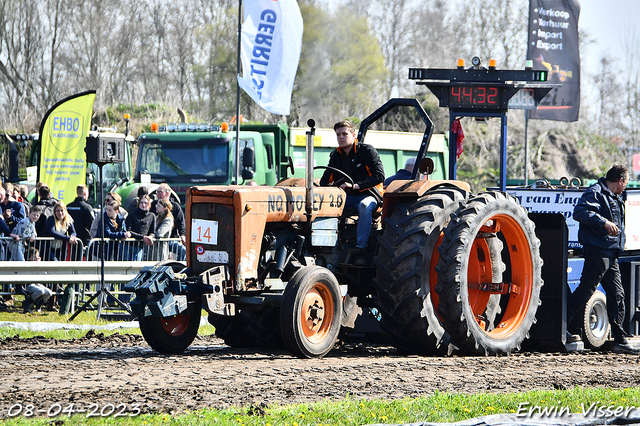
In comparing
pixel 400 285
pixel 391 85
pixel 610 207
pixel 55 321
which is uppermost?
pixel 391 85

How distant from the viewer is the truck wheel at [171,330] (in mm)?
7215

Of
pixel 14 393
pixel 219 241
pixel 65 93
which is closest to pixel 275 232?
pixel 219 241

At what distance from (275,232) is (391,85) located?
32.7 meters

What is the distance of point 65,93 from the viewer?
3688 centimetres

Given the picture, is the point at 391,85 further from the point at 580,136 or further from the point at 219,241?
the point at 219,241

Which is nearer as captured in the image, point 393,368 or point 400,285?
point 393,368

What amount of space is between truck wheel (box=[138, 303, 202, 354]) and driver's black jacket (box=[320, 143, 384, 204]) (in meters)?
1.80

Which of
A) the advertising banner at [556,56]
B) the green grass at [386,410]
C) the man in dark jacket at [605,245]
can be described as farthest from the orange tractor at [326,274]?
the advertising banner at [556,56]

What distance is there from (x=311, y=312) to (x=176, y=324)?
125cm

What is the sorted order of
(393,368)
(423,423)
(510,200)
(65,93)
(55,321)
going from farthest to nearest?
1. (65,93)
2. (55,321)
3. (510,200)
4. (393,368)
5. (423,423)

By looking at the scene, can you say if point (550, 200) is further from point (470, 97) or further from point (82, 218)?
point (82, 218)

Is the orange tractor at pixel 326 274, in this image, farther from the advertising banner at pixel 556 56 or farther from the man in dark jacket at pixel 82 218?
the advertising banner at pixel 556 56

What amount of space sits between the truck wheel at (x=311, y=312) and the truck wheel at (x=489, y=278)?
3.16 ft

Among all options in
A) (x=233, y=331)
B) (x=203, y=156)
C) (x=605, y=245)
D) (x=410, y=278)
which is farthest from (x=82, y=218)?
(x=605, y=245)
